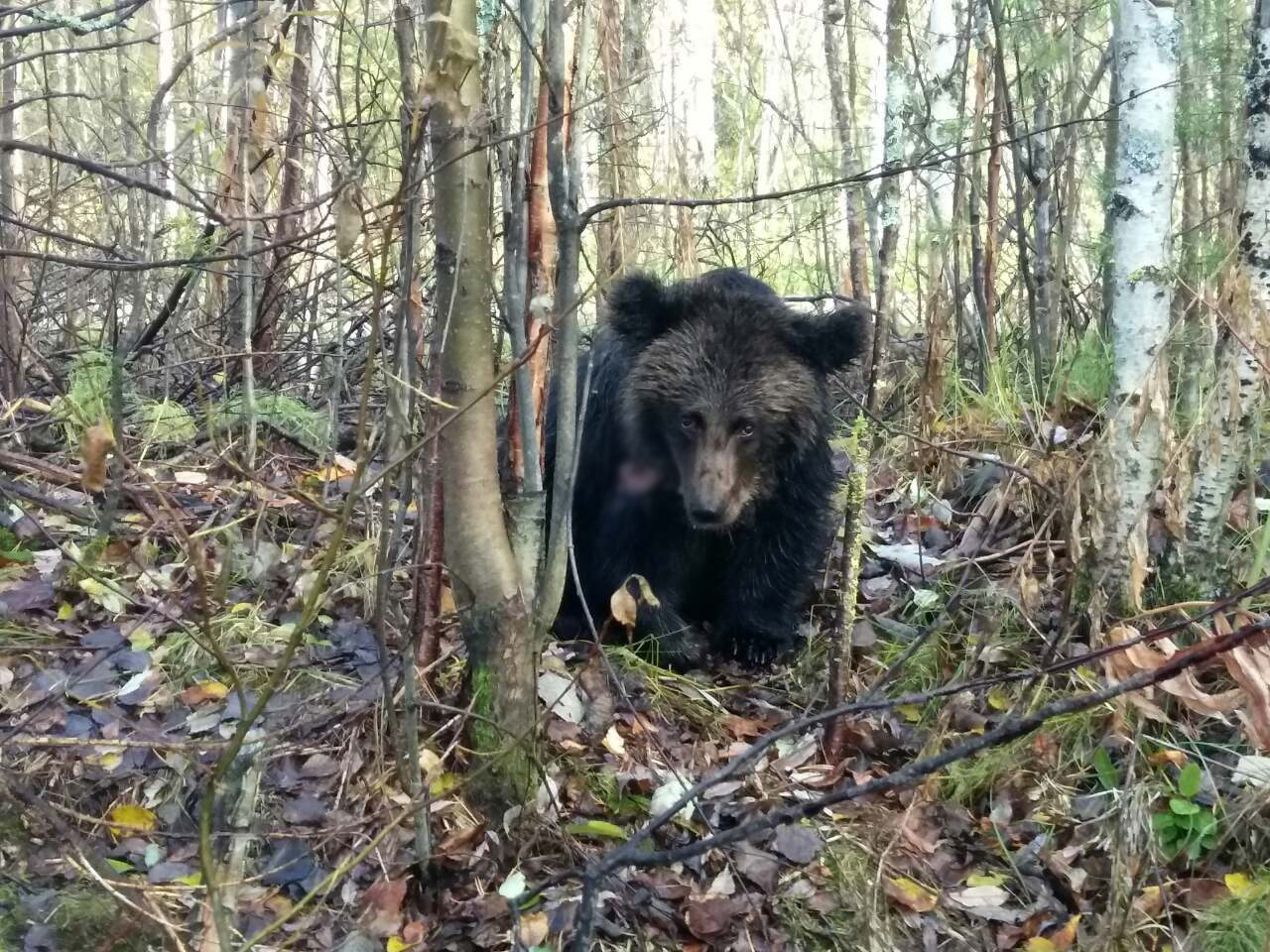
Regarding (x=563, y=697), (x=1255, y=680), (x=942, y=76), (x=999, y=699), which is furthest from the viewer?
(x=942, y=76)

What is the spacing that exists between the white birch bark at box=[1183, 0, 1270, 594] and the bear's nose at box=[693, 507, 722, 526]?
5.51 feet

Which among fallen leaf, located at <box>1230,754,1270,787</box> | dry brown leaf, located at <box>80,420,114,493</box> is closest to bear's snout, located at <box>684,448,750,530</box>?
fallen leaf, located at <box>1230,754,1270,787</box>

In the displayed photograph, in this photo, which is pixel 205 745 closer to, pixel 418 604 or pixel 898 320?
pixel 418 604

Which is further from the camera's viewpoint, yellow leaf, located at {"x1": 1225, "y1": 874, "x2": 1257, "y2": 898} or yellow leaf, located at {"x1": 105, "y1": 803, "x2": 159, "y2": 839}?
yellow leaf, located at {"x1": 105, "y1": 803, "x2": 159, "y2": 839}

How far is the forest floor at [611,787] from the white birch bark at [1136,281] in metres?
0.18

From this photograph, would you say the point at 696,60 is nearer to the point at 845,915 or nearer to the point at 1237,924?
the point at 845,915

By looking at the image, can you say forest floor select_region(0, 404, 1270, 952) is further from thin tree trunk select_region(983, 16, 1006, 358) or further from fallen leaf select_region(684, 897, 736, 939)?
thin tree trunk select_region(983, 16, 1006, 358)

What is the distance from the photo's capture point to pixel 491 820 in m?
3.19

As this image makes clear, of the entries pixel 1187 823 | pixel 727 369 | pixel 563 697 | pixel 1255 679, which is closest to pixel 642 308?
pixel 727 369

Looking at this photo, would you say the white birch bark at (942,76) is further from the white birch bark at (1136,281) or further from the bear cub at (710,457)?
the white birch bark at (1136,281)

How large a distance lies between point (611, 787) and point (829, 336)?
6.96 feet

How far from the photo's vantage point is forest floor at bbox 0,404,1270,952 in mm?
2875

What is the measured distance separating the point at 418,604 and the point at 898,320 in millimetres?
7413

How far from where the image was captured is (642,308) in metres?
4.64
